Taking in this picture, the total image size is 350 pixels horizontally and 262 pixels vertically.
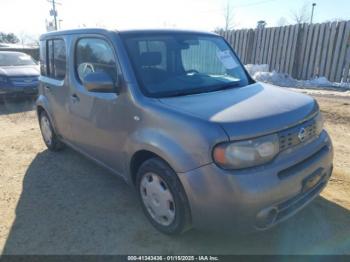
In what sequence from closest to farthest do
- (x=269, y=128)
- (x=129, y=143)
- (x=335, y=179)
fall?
1. (x=269, y=128)
2. (x=129, y=143)
3. (x=335, y=179)

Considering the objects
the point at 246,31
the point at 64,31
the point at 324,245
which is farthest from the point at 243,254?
the point at 246,31

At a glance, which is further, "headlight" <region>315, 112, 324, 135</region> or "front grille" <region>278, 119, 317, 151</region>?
"headlight" <region>315, 112, 324, 135</region>

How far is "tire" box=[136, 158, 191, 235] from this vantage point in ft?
8.64

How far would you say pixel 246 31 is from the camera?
563 inches

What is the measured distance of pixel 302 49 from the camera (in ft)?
39.9

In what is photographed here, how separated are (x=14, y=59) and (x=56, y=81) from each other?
7447 mm

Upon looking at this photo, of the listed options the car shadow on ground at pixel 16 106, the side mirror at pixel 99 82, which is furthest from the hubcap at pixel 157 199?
the car shadow on ground at pixel 16 106

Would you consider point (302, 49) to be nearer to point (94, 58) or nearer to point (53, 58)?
point (53, 58)

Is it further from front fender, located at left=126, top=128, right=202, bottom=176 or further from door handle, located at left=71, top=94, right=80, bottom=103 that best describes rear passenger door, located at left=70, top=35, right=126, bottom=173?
front fender, located at left=126, top=128, right=202, bottom=176

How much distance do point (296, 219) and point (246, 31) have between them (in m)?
12.5

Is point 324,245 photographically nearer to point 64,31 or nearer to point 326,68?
point 64,31

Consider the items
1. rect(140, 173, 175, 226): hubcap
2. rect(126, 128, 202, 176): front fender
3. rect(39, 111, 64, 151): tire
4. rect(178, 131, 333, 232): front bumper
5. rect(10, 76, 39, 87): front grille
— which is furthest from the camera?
rect(10, 76, 39, 87): front grille

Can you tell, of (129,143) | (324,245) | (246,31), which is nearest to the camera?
(324,245)

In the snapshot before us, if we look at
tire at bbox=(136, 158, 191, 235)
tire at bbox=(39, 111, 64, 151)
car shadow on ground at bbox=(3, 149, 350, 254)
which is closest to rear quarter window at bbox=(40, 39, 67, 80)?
tire at bbox=(39, 111, 64, 151)
